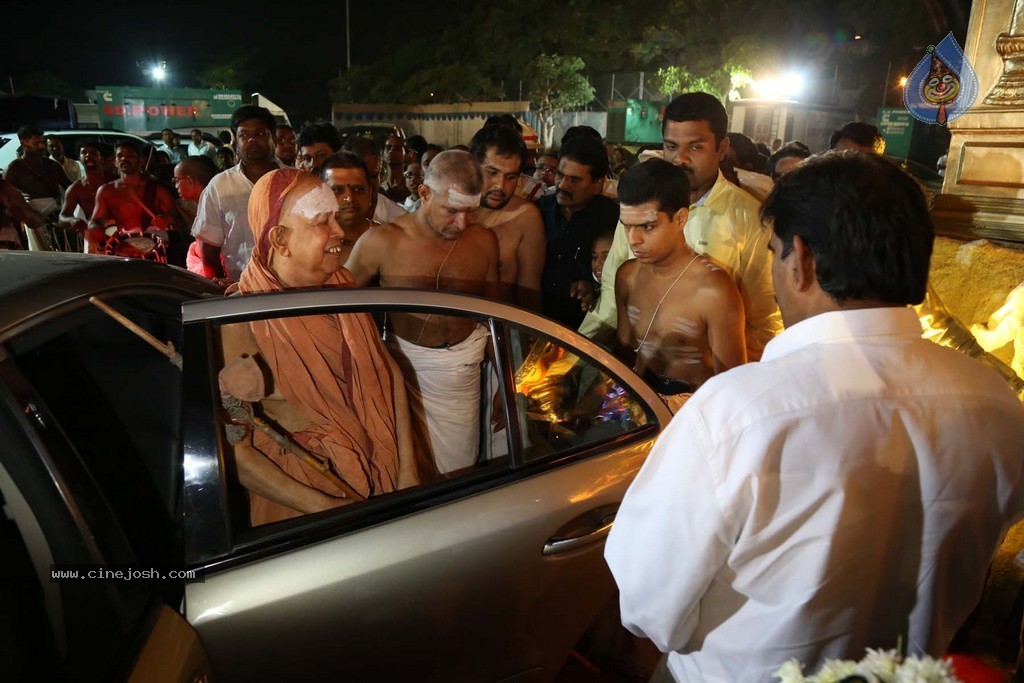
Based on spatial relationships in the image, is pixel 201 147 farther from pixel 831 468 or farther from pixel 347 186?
pixel 831 468

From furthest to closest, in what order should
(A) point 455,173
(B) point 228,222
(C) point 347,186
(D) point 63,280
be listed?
(B) point 228,222 < (C) point 347,186 < (A) point 455,173 < (D) point 63,280

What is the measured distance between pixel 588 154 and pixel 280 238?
236 cm

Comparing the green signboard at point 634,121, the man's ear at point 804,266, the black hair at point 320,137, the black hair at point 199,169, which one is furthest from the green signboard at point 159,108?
the man's ear at point 804,266

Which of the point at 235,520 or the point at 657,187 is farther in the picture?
the point at 657,187

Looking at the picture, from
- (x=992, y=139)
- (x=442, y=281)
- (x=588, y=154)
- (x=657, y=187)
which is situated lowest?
(x=442, y=281)

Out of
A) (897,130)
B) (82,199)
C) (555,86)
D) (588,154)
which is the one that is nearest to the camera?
(588,154)

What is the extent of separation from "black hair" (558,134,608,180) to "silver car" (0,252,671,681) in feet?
7.18

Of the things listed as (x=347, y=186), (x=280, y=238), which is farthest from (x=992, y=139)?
(x=280, y=238)

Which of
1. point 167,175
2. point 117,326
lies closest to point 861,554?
point 117,326

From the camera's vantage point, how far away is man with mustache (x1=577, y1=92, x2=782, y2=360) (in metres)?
3.41

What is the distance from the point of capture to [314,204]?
7.93 ft

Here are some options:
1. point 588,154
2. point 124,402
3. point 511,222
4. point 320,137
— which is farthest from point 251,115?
point 124,402

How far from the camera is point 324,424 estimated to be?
2121 millimetres

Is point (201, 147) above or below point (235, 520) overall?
above
